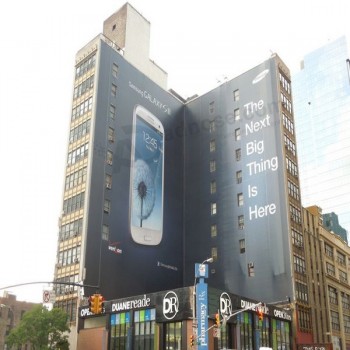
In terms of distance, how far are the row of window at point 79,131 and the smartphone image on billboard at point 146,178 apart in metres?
8.00

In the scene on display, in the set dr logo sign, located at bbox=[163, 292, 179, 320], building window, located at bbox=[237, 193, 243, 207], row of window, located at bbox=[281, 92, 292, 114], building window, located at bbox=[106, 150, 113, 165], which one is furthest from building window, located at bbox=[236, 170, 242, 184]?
dr logo sign, located at bbox=[163, 292, 179, 320]

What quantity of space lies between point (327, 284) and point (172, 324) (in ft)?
143

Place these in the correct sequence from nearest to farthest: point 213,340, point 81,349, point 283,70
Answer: point 213,340, point 81,349, point 283,70

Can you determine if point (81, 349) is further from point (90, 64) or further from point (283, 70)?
point (283, 70)

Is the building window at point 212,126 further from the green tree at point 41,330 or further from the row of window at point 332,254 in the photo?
the green tree at point 41,330

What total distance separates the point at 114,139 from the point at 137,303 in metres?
30.2

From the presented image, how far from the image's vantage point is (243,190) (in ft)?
285

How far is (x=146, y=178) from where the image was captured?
8781 cm

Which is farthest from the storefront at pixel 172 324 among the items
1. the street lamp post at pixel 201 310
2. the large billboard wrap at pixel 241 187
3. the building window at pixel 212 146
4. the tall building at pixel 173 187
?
the building window at pixel 212 146

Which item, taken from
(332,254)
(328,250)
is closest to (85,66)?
(328,250)

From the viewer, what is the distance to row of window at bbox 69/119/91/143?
83812mm

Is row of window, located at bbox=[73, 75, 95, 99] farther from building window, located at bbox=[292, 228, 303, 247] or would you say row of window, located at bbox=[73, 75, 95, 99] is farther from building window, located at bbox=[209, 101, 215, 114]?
building window, located at bbox=[292, 228, 303, 247]

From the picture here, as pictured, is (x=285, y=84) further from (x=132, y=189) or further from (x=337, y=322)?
(x=337, y=322)

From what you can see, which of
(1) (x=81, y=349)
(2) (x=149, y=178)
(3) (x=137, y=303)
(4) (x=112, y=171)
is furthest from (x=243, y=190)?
(1) (x=81, y=349)
